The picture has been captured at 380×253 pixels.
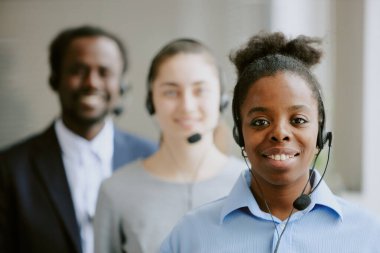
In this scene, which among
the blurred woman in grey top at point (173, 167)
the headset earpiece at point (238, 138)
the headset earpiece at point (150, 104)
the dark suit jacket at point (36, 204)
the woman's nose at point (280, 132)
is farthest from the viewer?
the dark suit jacket at point (36, 204)

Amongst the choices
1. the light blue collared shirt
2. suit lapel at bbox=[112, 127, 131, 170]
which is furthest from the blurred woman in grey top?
Answer: the light blue collared shirt

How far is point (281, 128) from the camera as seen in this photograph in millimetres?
1366

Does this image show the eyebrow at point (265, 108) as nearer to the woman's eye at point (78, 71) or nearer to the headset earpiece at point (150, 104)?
the headset earpiece at point (150, 104)

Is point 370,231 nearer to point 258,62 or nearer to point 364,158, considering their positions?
point 258,62

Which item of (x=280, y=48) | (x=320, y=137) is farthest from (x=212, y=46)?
(x=320, y=137)

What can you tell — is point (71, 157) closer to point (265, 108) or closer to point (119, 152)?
point (119, 152)

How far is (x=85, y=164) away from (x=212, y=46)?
1071 mm

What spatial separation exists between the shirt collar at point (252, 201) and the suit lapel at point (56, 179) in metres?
1.02

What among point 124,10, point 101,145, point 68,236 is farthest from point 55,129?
point 124,10

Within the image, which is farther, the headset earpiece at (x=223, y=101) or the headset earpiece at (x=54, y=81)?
the headset earpiece at (x=54, y=81)

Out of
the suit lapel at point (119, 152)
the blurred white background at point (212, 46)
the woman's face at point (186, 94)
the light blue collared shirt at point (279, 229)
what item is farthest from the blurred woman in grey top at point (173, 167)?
the blurred white background at point (212, 46)

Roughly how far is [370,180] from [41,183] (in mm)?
1760

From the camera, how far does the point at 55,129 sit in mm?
2578

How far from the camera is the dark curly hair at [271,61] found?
1.45m
